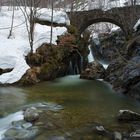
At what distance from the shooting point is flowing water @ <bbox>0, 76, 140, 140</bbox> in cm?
1280

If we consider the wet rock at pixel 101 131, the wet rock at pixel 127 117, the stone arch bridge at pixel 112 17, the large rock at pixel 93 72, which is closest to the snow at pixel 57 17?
the stone arch bridge at pixel 112 17

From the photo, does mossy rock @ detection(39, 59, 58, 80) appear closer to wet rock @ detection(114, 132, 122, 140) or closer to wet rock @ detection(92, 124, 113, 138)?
wet rock @ detection(92, 124, 113, 138)

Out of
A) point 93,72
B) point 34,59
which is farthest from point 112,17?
point 34,59

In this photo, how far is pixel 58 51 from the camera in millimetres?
27562

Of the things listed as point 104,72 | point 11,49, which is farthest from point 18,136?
point 104,72

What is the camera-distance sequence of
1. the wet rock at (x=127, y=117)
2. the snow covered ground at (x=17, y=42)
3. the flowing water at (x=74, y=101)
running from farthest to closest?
the snow covered ground at (x=17, y=42)
the flowing water at (x=74, y=101)
the wet rock at (x=127, y=117)

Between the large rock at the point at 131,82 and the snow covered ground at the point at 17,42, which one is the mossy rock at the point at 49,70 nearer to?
the snow covered ground at the point at 17,42

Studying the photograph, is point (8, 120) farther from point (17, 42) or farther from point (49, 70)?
point (17, 42)

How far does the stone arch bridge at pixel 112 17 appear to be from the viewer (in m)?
33.7

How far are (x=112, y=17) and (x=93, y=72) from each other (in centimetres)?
800

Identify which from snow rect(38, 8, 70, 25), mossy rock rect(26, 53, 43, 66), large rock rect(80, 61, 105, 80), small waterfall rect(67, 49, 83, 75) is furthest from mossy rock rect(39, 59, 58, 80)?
snow rect(38, 8, 70, 25)

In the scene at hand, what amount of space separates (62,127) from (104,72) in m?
19.1

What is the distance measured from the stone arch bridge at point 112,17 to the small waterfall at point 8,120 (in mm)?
23025

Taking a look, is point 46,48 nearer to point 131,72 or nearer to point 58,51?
point 58,51
